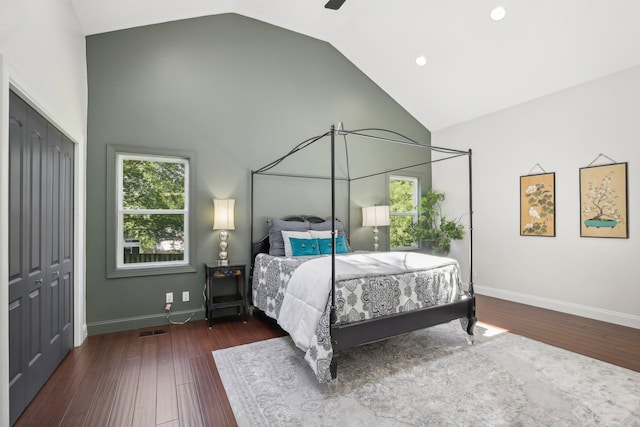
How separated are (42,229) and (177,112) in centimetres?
213

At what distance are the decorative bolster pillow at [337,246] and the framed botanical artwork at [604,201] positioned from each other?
Result: 3078mm

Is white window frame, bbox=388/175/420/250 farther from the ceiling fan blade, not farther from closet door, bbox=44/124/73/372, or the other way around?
closet door, bbox=44/124/73/372

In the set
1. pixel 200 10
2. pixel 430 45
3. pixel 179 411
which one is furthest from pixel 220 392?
pixel 430 45

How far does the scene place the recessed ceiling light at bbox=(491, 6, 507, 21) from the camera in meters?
3.66

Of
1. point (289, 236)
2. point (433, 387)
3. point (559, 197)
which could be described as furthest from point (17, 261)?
point (559, 197)

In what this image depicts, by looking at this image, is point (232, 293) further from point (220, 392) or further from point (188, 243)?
point (220, 392)

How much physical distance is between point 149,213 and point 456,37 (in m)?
4.61

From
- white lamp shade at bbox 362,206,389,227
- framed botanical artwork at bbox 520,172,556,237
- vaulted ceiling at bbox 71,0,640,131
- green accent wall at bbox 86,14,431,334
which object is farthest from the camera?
white lamp shade at bbox 362,206,389,227

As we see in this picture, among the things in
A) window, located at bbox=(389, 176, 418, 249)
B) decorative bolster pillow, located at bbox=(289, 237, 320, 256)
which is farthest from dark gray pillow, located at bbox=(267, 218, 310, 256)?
window, located at bbox=(389, 176, 418, 249)

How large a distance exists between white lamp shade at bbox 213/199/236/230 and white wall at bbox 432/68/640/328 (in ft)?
13.2

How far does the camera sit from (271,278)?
11.7ft

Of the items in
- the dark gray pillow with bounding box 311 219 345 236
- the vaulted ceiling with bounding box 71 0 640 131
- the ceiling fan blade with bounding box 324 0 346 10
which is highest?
the ceiling fan blade with bounding box 324 0 346 10

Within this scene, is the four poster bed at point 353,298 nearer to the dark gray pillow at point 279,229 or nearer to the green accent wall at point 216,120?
the dark gray pillow at point 279,229

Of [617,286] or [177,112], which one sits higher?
[177,112]
